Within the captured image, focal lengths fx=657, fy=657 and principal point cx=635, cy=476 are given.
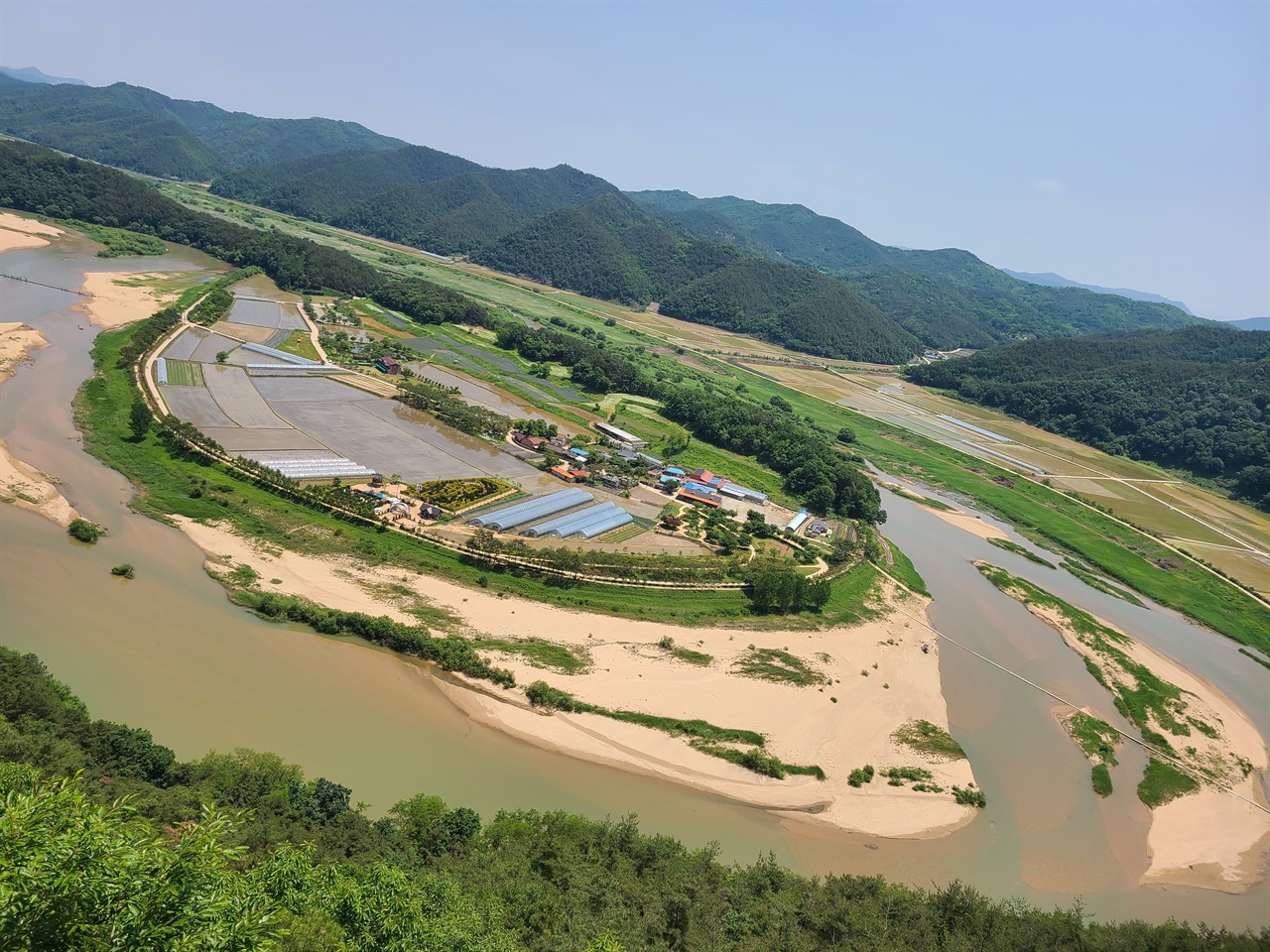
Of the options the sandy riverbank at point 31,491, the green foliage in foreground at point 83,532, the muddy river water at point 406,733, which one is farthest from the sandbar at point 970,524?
the sandy riverbank at point 31,491

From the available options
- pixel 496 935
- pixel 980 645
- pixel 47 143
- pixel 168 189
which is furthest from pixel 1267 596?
pixel 47 143

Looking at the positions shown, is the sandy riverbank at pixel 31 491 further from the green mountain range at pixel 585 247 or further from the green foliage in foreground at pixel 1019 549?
the green mountain range at pixel 585 247

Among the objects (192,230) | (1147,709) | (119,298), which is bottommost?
(1147,709)

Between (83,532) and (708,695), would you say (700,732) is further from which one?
(83,532)

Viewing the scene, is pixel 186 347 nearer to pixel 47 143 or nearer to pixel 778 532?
pixel 778 532

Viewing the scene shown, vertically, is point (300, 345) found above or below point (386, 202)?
below

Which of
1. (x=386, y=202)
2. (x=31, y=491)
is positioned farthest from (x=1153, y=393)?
(x=386, y=202)

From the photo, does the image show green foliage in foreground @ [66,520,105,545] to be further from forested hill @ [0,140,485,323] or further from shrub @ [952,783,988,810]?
forested hill @ [0,140,485,323]
